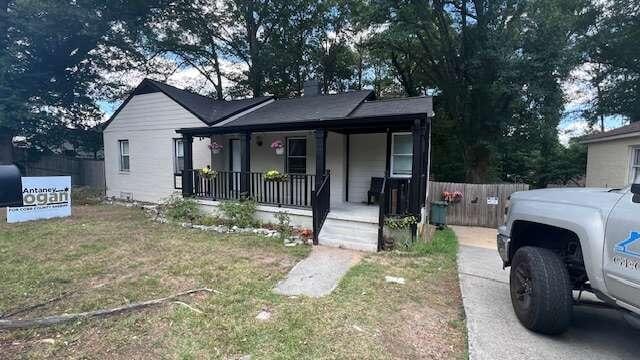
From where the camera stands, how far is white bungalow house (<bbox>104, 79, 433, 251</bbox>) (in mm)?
6891

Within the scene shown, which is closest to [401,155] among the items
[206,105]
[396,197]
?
[396,197]

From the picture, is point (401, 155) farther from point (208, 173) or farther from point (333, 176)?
point (208, 173)

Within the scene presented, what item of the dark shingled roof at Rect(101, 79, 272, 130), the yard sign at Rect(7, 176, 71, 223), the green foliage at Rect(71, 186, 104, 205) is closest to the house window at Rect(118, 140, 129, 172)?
the dark shingled roof at Rect(101, 79, 272, 130)

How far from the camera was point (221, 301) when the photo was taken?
12.8 feet

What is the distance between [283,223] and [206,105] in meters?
7.39

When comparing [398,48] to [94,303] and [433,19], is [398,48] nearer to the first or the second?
[433,19]

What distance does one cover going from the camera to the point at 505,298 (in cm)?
391

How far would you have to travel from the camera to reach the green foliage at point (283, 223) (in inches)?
290

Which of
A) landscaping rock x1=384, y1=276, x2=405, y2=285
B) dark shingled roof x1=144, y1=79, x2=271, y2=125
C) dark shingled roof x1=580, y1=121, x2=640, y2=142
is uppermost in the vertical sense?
dark shingled roof x1=144, y1=79, x2=271, y2=125

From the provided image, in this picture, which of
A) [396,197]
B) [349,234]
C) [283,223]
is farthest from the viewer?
[283,223]

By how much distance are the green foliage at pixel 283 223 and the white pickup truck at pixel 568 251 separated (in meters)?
4.58

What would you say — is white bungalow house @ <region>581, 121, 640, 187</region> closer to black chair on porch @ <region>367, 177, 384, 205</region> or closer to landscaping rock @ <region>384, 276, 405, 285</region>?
black chair on porch @ <region>367, 177, 384, 205</region>

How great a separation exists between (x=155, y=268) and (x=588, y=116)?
2244 centimetres

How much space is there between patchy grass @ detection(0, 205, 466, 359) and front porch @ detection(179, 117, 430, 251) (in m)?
1.12
